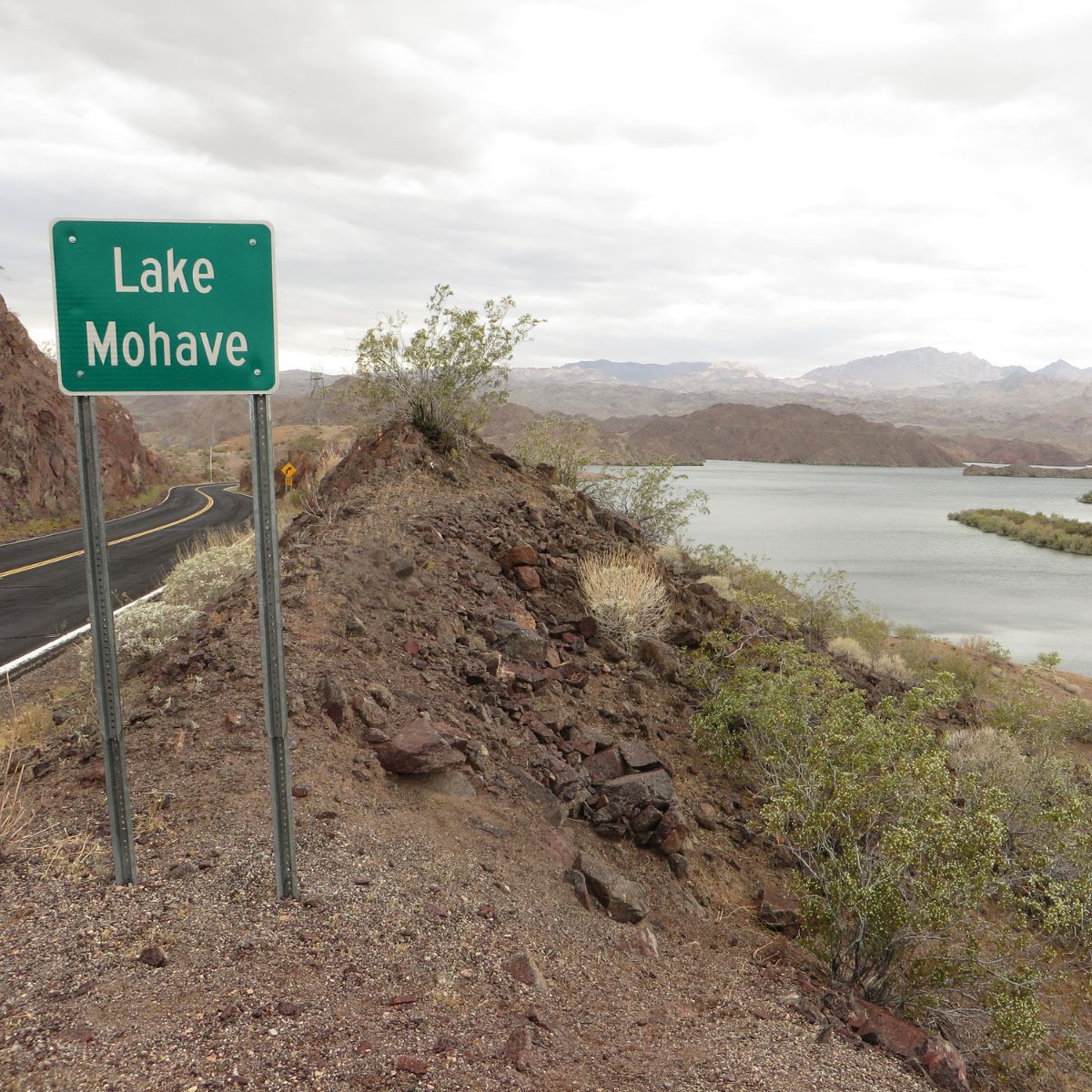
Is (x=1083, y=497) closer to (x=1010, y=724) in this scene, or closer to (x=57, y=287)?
(x=1010, y=724)

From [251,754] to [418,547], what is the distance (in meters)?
4.07

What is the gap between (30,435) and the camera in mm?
25828

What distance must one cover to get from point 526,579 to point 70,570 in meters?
10.5

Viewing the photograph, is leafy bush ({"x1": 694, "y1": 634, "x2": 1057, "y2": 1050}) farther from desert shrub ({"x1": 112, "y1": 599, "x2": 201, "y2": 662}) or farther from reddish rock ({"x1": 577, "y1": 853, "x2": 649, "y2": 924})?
desert shrub ({"x1": 112, "y1": 599, "x2": 201, "y2": 662})

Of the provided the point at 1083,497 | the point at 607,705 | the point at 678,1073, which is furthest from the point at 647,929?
the point at 1083,497

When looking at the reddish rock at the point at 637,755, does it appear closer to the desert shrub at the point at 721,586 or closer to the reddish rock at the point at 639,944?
the reddish rock at the point at 639,944

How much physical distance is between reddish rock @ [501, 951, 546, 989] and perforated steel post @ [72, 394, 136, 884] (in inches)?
66.1

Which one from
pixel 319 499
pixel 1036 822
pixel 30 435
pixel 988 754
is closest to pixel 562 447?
pixel 319 499

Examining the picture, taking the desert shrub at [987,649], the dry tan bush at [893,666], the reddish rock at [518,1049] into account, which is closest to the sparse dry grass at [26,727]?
the reddish rock at [518,1049]

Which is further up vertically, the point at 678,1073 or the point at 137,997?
the point at 137,997

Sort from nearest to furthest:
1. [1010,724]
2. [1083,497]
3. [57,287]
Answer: [57,287] < [1010,724] < [1083,497]

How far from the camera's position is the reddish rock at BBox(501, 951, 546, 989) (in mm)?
3432

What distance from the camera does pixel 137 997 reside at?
3002mm

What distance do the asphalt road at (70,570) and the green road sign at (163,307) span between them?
742cm
